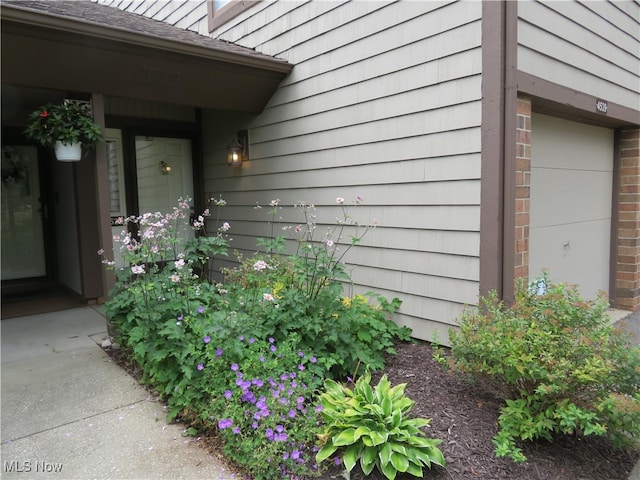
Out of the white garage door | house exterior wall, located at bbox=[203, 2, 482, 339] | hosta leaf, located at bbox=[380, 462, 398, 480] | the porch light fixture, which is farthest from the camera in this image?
the porch light fixture

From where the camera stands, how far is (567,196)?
3943 mm

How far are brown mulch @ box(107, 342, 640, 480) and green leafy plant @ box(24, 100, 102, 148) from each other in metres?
2.90

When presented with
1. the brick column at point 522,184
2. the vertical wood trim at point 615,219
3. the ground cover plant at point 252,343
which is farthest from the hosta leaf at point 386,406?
the vertical wood trim at point 615,219

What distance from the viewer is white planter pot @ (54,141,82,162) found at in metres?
3.88

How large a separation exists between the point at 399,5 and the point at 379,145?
1065 mm

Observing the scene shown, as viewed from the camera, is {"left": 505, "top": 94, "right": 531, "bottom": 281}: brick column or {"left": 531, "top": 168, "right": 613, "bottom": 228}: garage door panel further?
{"left": 531, "top": 168, "right": 613, "bottom": 228}: garage door panel

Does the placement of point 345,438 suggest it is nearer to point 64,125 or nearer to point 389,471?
point 389,471

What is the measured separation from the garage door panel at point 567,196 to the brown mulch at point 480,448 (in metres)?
1.65

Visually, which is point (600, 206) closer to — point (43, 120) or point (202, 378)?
point (202, 378)

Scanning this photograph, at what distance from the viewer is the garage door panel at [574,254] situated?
142 inches

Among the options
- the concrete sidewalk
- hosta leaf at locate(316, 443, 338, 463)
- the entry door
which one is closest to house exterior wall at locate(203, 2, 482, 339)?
hosta leaf at locate(316, 443, 338, 463)

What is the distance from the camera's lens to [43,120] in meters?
3.85

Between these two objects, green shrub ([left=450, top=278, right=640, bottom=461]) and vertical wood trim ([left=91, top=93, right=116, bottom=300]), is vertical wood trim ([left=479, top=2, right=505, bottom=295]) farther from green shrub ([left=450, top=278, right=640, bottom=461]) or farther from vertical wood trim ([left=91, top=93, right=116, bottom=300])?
vertical wood trim ([left=91, top=93, right=116, bottom=300])

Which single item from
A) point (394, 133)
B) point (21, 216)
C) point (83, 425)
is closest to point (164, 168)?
point (21, 216)
